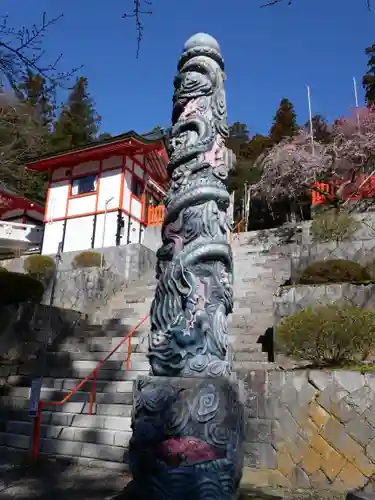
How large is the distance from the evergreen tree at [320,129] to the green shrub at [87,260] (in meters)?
12.3

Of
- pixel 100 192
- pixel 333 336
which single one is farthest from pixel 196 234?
pixel 100 192

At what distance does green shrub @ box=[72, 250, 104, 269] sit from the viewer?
15.1 m

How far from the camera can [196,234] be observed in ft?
12.6

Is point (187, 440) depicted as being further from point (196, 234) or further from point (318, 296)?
point (318, 296)

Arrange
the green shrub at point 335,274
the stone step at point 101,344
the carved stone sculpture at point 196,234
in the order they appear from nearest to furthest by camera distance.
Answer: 1. the carved stone sculpture at point 196,234
2. the green shrub at point 335,274
3. the stone step at point 101,344

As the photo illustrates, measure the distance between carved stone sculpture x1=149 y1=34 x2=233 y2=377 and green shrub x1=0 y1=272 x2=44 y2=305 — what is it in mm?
7292

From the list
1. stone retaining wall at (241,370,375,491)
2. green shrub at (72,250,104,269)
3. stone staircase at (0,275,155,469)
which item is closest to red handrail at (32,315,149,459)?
stone staircase at (0,275,155,469)

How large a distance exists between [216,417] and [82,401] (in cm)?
435

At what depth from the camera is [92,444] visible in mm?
5805

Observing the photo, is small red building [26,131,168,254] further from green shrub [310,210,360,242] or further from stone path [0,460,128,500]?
stone path [0,460,128,500]

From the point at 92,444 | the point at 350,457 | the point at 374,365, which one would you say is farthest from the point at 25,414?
the point at 374,365

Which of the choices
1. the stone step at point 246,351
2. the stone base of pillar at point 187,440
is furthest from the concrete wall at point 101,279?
the stone base of pillar at point 187,440

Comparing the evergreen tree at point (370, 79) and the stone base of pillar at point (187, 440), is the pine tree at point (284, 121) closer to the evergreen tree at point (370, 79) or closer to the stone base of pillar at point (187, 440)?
the evergreen tree at point (370, 79)

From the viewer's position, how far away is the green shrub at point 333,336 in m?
5.82
